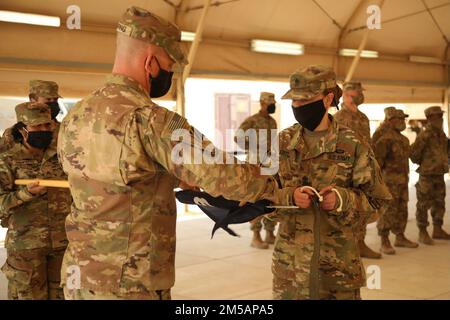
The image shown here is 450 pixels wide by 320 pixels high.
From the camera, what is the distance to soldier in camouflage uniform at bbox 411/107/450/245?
762 cm

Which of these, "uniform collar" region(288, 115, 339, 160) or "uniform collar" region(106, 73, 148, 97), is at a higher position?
"uniform collar" region(106, 73, 148, 97)

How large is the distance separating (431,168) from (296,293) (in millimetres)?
5300

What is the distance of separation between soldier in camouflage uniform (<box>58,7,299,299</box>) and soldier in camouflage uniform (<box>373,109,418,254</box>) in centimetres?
503

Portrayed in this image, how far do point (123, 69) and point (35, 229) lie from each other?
6.78 ft

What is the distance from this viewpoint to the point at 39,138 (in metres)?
3.93

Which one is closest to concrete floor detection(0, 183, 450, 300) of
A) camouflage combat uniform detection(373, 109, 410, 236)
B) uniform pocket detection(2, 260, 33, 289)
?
camouflage combat uniform detection(373, 109, 410, 236)

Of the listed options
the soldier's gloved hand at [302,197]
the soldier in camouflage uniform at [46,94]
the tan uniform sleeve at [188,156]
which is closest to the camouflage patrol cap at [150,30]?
the tan uniform sleeve at [188,156]

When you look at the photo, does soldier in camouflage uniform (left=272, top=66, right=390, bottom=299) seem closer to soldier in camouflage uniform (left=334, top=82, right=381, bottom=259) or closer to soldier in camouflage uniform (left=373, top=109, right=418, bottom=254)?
soldier in camouflage uniform (left=334, top=82, right=381, bottom=259)

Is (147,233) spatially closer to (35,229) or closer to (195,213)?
(35,229)

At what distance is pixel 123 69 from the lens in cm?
228

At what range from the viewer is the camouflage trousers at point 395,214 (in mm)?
7082

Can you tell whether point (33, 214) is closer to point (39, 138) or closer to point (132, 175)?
point (39, 138)

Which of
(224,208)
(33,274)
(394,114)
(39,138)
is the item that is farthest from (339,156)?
(394,114)
